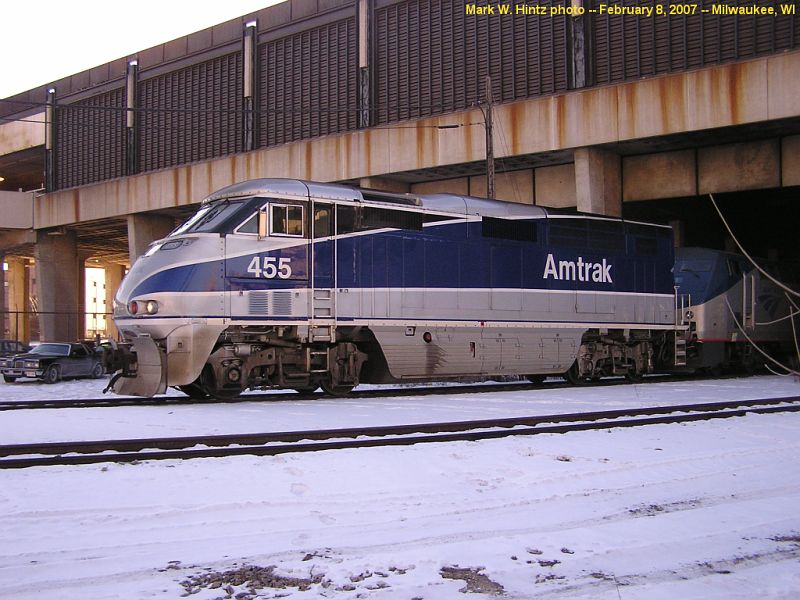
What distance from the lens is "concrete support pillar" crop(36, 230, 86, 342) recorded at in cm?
3925

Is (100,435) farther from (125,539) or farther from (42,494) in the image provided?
(125,539)

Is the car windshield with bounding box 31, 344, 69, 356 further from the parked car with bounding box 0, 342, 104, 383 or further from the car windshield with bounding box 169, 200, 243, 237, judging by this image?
the car windshield with bounding box 169, 200, 243, 237

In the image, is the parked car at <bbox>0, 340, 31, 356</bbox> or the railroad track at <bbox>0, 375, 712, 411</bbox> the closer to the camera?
the railroad track at <bbox>0, 375, 712, 411</bbox>

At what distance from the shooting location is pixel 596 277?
1817cm

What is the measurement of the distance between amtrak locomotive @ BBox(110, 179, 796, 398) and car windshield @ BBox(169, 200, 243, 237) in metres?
0.03

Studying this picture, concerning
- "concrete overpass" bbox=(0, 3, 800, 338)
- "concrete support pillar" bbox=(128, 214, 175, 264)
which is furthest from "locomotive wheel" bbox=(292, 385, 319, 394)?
"concrete support pillar" bbox=(128, 214, 175, 264)

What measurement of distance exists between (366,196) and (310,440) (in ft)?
21.4

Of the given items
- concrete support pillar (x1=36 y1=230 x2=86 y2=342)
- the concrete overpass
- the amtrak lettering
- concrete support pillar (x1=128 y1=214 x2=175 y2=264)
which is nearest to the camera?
the amtrak lettering

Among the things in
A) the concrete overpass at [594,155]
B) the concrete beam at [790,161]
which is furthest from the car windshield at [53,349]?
the concrete beam at [790,161]

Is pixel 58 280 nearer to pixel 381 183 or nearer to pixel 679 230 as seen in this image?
pixel 381 183

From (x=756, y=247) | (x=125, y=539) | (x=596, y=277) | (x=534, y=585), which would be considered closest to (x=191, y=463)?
(x=125, y=539)

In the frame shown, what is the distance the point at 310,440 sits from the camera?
945cm

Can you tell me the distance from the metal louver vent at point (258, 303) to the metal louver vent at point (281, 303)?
146mm

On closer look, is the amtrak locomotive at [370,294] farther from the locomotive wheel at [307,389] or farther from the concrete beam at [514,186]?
the concrete beam at [514,186]
